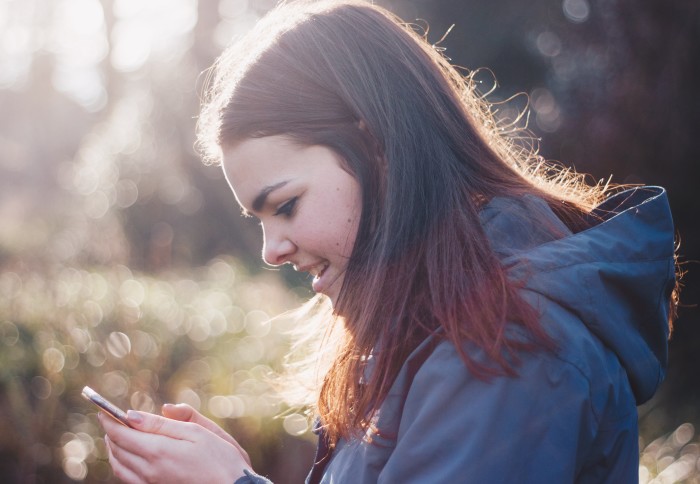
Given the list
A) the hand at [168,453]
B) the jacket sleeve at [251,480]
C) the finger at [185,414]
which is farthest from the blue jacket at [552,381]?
the finger at [185,414]

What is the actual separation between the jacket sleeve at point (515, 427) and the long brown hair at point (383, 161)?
0.16m

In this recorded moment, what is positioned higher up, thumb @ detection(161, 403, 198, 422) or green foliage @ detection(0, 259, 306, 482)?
thumb @ detection(161, 403, 198, 422)

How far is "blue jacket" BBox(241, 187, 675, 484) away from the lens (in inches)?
50.4

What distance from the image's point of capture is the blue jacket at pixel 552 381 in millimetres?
1279

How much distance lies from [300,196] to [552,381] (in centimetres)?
84

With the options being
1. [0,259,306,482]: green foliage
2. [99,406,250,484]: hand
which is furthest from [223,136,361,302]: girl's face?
[0,259,306,482]: green foliage

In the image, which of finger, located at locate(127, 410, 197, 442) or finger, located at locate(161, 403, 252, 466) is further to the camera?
finger, located at locate(161, 403, 252, 466)

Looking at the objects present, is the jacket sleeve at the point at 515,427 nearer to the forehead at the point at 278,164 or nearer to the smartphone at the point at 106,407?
the forehead at the point at 278,164

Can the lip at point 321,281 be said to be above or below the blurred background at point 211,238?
above

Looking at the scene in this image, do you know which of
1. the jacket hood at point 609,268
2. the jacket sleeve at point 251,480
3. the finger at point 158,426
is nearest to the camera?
the jacket hood at point 609,268

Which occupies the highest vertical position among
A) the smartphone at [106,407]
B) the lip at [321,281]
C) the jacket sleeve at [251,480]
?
the lip at [321,281]

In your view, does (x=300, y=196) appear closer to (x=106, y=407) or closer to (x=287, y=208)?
(x=287, y=208)

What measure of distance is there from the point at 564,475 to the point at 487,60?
7443mm

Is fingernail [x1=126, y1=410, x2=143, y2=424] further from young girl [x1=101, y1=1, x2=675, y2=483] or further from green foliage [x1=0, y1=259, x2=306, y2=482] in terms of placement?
green foliage [x1=0, y1=259, x2=306, y2=482]
